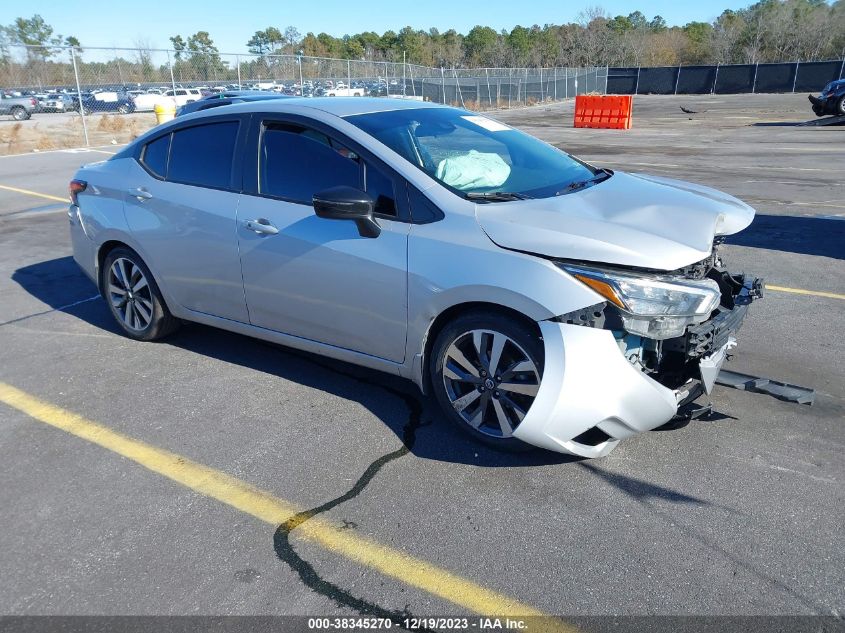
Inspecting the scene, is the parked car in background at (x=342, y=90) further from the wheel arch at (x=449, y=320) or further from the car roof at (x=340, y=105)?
the wheel arch at (x=449, y=320)

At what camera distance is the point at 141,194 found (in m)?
4.73

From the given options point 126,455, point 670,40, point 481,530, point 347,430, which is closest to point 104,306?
point 126,455

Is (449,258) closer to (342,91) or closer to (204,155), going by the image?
(204,155)

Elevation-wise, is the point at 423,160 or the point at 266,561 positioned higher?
the point at 423,160

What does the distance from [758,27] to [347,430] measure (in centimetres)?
9665

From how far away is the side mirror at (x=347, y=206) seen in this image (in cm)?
345

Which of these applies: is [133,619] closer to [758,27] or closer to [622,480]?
[622,480]

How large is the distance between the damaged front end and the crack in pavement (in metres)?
1.15

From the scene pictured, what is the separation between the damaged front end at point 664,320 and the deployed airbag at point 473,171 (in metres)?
0.90

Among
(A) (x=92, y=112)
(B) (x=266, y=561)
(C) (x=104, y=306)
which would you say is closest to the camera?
(B) (x=266, y=561)

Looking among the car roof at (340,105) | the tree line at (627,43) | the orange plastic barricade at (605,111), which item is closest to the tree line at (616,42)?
the tree line at (627,43)

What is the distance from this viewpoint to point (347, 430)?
377cm

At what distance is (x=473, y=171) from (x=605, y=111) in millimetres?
22437

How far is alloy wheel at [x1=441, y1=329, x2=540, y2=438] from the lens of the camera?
326 cm
